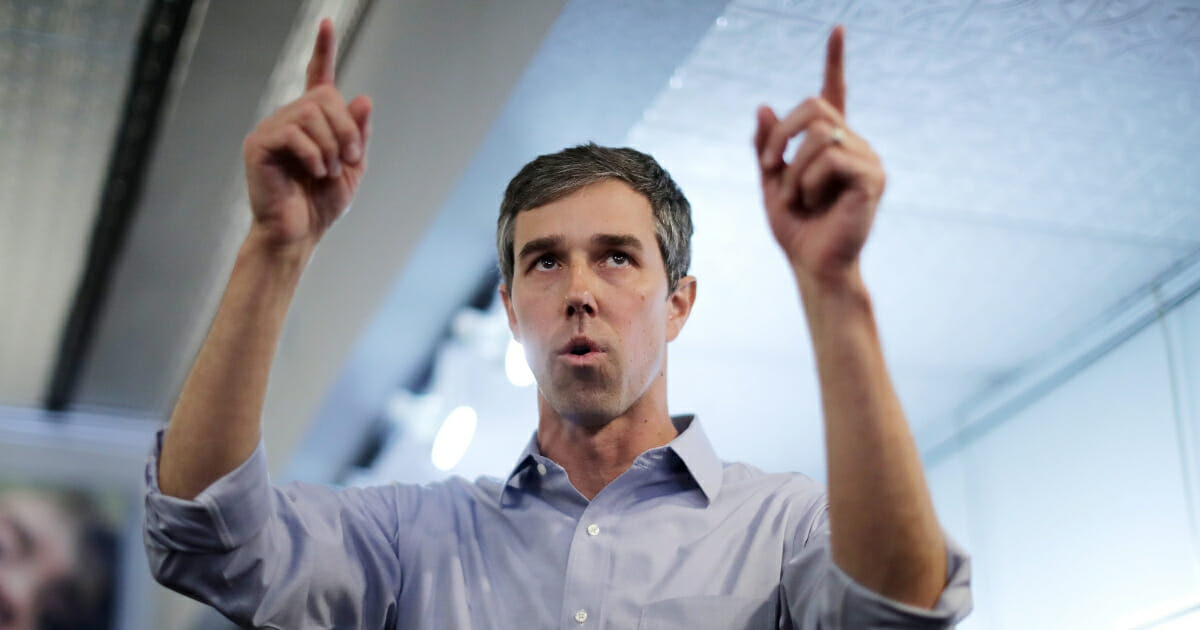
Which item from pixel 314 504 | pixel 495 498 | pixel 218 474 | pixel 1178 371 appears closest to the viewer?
pixel 218 474

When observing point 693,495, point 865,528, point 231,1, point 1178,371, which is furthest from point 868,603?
point 1178,371

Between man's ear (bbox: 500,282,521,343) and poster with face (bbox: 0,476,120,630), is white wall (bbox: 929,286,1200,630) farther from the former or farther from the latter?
poster with face (bbox: 0,476,120,630)

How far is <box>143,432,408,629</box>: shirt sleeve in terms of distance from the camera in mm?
1013

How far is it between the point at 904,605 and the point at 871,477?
10 cm

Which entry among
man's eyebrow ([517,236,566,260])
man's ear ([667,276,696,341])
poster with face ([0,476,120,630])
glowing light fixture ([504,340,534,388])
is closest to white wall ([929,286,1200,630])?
glowing light fixture ([504,340,534,388])

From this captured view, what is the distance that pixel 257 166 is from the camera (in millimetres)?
1016

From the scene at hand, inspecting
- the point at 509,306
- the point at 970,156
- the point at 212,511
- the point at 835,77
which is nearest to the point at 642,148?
the point at 970,156

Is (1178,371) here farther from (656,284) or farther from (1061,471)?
(656,284)

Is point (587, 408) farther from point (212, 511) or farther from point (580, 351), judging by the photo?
point (212, 511)

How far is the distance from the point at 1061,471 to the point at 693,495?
2.30 metres

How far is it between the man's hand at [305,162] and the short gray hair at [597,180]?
1.24ft

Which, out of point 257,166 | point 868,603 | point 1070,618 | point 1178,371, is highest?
point 1178,371

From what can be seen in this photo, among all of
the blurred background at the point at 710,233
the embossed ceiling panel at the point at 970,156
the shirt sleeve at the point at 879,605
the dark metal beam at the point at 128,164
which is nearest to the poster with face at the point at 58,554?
the blurred background at the point at 710,233

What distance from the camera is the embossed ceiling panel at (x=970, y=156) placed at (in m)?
2.11
